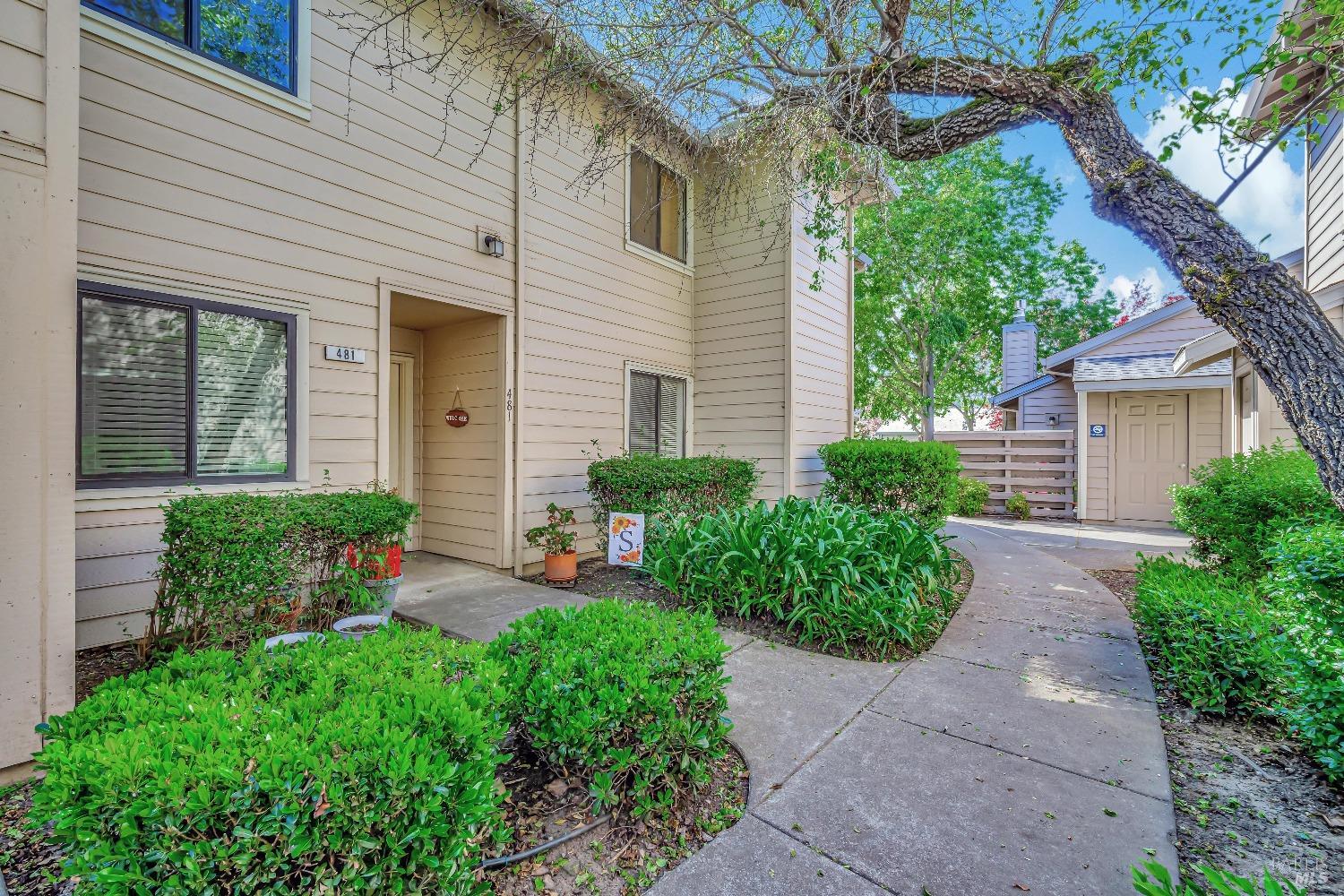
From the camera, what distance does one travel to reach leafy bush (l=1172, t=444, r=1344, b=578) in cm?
383

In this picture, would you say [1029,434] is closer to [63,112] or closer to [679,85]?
[679,85]

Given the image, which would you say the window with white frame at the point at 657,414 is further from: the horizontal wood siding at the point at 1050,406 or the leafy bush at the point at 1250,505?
the horizontal wood siding at the point at 1050,406

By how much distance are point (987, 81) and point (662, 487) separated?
387cm

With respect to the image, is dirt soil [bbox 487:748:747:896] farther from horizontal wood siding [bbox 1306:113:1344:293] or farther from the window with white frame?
horizontal wood siding [bbox 1306:113:1344:293]

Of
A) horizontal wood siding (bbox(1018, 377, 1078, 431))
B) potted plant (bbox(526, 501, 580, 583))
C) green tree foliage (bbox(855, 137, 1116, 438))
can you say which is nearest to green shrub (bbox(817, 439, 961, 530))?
potted plant (bbox(526, 501, 580, 583))

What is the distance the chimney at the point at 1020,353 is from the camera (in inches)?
544

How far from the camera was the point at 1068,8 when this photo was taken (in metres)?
3.50

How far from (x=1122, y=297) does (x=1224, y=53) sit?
864 inches

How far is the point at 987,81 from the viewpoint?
3.73m

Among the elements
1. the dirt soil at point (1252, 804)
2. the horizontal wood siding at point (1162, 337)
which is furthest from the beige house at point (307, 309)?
the horizontal wood siding at point (1162, 337)

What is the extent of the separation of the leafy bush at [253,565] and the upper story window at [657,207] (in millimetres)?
4975

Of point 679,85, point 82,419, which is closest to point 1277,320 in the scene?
point 679,85

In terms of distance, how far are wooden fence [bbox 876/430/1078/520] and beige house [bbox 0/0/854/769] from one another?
506cm

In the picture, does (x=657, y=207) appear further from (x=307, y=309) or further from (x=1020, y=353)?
(x=1020, y=353)
